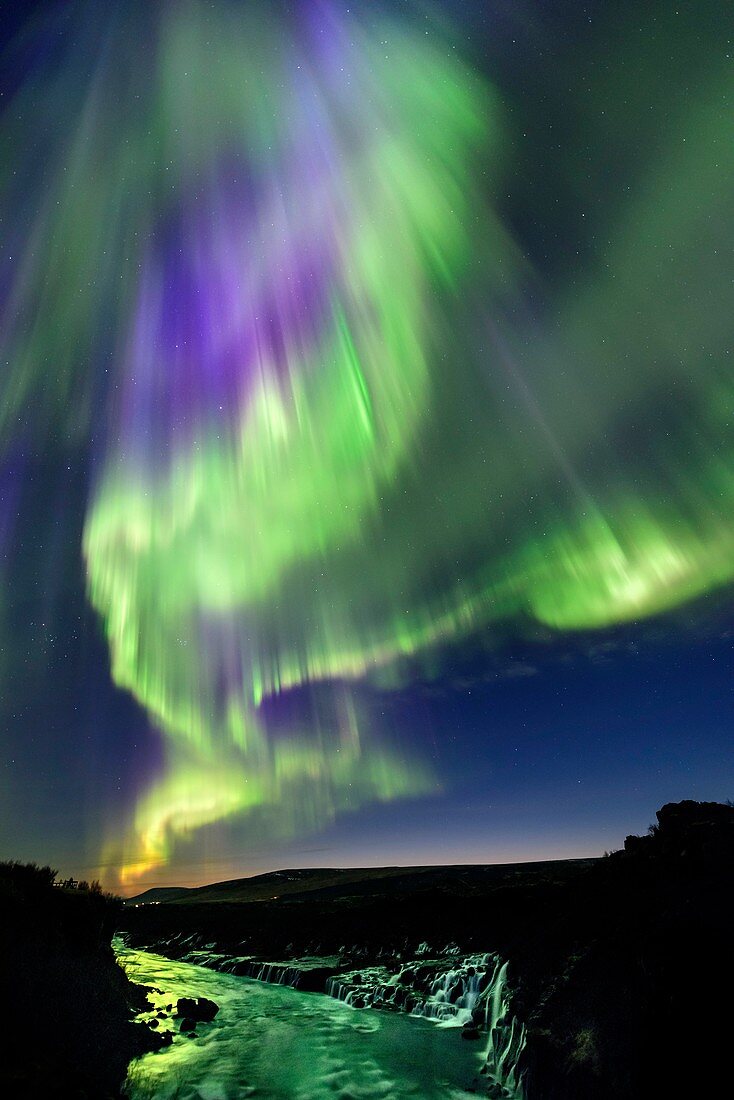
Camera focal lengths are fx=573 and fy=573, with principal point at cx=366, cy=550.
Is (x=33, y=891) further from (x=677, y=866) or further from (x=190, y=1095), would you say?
(x=677, y=866)

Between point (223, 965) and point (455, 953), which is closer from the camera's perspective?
point (455, 953)

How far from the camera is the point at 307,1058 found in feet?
75.2

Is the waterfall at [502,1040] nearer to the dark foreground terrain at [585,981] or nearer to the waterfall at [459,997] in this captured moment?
the waterfall at [459,997]

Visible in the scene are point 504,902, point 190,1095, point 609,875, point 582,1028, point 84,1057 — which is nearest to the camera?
point 582,1028

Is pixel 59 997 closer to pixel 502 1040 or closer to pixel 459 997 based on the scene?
pixel 502 1040

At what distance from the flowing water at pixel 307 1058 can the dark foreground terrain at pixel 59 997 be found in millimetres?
1617

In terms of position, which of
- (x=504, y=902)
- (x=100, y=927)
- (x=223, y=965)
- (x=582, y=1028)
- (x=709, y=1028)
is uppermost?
(x=100, y=927)

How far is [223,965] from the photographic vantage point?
50.5 metres

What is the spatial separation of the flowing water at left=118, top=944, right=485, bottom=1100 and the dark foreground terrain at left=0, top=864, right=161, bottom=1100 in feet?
5.31

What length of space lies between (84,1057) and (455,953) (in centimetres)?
2897

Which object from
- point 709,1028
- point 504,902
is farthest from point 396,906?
point 709,1028

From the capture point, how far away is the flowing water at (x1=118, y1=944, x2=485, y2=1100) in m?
18.7

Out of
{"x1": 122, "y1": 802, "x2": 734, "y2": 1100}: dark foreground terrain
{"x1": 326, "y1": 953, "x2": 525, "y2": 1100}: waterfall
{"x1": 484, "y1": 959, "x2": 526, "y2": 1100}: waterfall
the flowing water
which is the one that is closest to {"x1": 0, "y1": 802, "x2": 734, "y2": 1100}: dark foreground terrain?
{"x1": 122, "y1": 802, "x2": 734, "y2": 1100}: dark foreground terrain

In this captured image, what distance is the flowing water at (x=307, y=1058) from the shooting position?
61.4 feet
